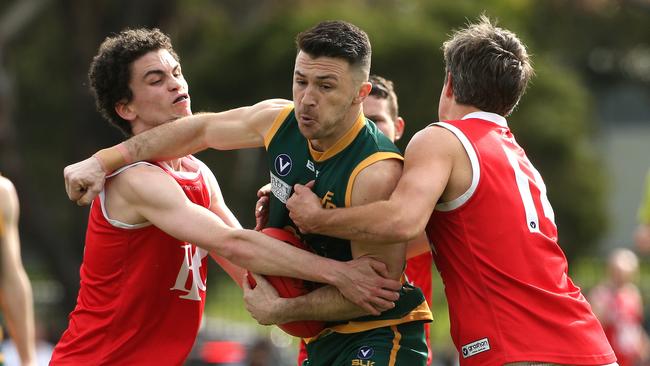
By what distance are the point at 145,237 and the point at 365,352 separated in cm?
129

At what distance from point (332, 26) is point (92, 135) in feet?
50.5

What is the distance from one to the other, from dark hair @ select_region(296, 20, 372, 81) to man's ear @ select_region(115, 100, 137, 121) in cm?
115

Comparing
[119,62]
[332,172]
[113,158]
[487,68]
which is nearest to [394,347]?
[332,172]

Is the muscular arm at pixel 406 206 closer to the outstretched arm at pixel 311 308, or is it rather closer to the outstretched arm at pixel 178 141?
the outstretched arm at pixel 311 308

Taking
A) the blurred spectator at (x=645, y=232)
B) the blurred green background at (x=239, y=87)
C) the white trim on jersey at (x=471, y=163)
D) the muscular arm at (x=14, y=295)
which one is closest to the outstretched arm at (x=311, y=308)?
the white trim on jersey at (x=471, y=163)

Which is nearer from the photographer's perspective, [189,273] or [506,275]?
[506,275]

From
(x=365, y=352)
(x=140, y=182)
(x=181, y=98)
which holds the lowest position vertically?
(x=365, y=352)

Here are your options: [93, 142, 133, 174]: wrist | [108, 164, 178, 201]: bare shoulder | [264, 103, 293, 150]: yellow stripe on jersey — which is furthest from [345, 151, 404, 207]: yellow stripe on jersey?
[93, 142, 133, 174]: wrist

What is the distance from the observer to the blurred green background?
814 inches

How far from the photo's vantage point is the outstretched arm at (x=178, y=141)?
583 cm

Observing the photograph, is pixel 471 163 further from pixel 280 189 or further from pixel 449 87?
pixel 280 189

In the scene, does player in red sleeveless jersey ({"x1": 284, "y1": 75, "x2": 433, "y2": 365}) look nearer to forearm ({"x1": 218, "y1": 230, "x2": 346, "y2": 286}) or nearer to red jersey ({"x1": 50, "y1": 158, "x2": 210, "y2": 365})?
red jersey ({"x1": 50, "y1": 158, "x2": 210, "y2": 365})

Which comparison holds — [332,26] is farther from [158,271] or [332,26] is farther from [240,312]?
[240,312]

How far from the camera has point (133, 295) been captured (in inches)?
235
